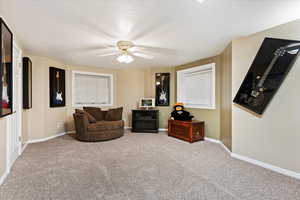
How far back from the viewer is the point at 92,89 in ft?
18.0

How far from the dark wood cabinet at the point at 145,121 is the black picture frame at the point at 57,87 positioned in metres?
2.28

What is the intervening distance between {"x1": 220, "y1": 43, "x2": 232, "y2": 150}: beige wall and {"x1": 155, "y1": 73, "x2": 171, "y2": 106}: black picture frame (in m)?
1.99

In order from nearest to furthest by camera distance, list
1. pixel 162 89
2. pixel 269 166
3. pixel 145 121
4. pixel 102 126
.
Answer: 1. pixel 269 166
2. pixel 102 126
3. pixel 145 121
4. pixel 162 89

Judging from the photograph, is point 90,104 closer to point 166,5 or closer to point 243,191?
point 166,5

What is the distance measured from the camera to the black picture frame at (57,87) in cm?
425

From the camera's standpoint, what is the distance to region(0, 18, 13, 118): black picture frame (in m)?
1.89

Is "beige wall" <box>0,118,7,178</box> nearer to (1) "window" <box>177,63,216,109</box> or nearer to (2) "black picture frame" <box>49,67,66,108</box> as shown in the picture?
(2) "black picture frame" <box>49,67,66,108</box>

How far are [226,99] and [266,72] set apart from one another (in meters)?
1.00

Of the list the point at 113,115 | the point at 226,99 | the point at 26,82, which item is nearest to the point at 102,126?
the point at 113,115

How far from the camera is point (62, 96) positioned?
4621 millimetres

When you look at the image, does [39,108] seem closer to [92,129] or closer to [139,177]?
[92,129]

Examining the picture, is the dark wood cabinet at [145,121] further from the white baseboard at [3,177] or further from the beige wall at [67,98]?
the white baseboard at [3,177]

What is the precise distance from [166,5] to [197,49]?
1.86 m

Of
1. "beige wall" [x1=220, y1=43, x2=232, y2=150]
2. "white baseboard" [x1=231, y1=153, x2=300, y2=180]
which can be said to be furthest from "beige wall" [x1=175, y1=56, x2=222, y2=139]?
"white baseboard" [x1=231, y1=153, x2=300, y2=180]
